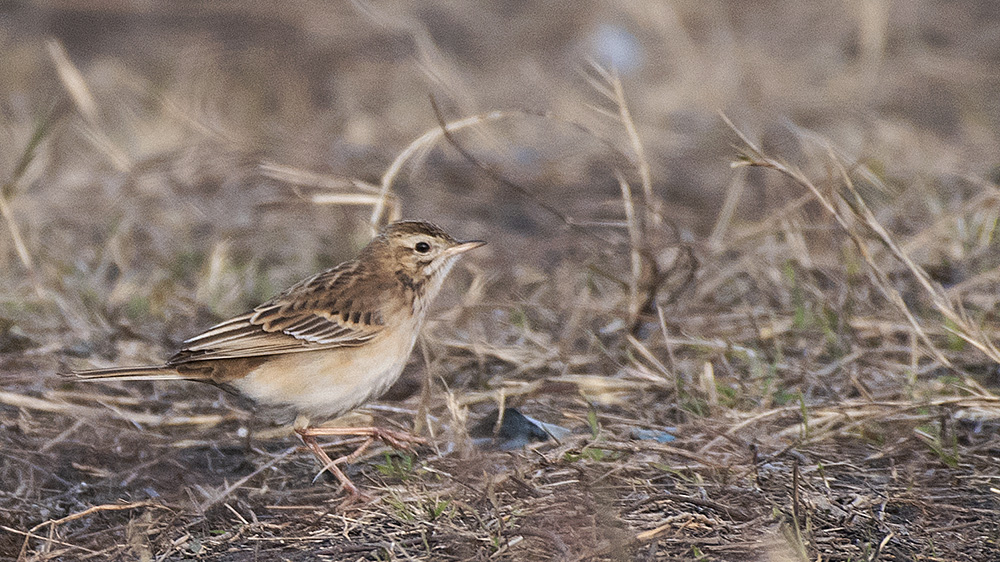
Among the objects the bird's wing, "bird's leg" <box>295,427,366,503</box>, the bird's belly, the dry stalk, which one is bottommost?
"bird's leg" <box>295,427,366,503</box>

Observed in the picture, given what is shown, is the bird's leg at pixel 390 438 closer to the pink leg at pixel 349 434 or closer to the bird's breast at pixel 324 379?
the pink leg at pixel 349 434

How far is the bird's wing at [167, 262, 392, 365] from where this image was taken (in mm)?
5164

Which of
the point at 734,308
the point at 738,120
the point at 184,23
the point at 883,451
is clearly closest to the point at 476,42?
the point at 184,23

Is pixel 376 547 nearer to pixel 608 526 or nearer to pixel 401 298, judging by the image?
pixel 608 526

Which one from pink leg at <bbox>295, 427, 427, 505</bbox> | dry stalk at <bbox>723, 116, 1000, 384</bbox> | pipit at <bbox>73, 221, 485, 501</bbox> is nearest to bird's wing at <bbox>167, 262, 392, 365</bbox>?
pipit at <bbox>73, 221, 485, 501</bbox>

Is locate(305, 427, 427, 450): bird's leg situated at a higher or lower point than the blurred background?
higher

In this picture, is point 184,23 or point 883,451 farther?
Result: point 184,23

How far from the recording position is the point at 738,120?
1038 centimetres

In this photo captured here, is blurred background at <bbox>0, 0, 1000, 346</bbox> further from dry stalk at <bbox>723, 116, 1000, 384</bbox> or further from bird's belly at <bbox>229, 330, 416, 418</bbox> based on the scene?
bird's belly at <bbox>229, 330, 416, 418</bbox>

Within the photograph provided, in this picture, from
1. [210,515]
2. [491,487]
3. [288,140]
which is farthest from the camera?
[288,140]

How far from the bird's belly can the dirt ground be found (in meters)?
0.29

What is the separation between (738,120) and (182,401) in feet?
21.1

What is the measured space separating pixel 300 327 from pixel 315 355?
176mm

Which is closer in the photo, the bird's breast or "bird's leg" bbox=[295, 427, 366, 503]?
"bird's leg" bbox=[295, 427, 366, 503]
